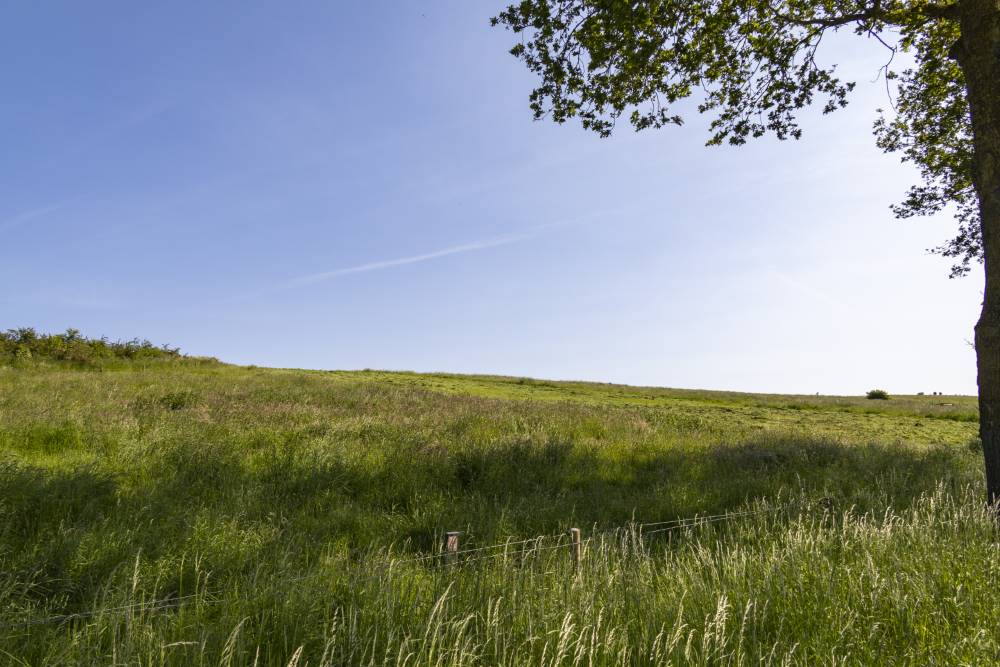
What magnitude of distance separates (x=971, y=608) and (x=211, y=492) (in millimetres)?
7634

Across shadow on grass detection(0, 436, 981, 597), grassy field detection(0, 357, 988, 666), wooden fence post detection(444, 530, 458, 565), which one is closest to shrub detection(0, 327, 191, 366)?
grassy field detection(0, 357, 988, 666)

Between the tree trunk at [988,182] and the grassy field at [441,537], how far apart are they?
1122 millimetres

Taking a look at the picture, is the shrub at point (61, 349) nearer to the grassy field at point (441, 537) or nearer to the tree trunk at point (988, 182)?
the grassy field at point (441, 537)

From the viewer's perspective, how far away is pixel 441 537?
19.3 feet

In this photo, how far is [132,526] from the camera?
5148 millimetres

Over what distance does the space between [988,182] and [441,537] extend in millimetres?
8973

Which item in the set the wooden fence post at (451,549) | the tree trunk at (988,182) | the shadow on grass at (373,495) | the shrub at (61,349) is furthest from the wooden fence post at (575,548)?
the shrub at (61,349)

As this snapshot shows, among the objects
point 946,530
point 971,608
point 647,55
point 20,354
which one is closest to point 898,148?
point 647,55

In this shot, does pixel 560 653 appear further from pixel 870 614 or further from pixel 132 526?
pixel 132 526

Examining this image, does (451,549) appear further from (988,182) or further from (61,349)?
(61,349)

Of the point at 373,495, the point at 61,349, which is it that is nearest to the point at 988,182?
Result: the point at 373,495

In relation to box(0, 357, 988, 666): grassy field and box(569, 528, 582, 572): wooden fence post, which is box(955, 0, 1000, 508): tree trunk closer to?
box(0, 357, 988, 666): grassy field

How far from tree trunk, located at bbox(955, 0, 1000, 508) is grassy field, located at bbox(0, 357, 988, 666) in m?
1.12

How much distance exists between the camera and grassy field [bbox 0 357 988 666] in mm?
2879
